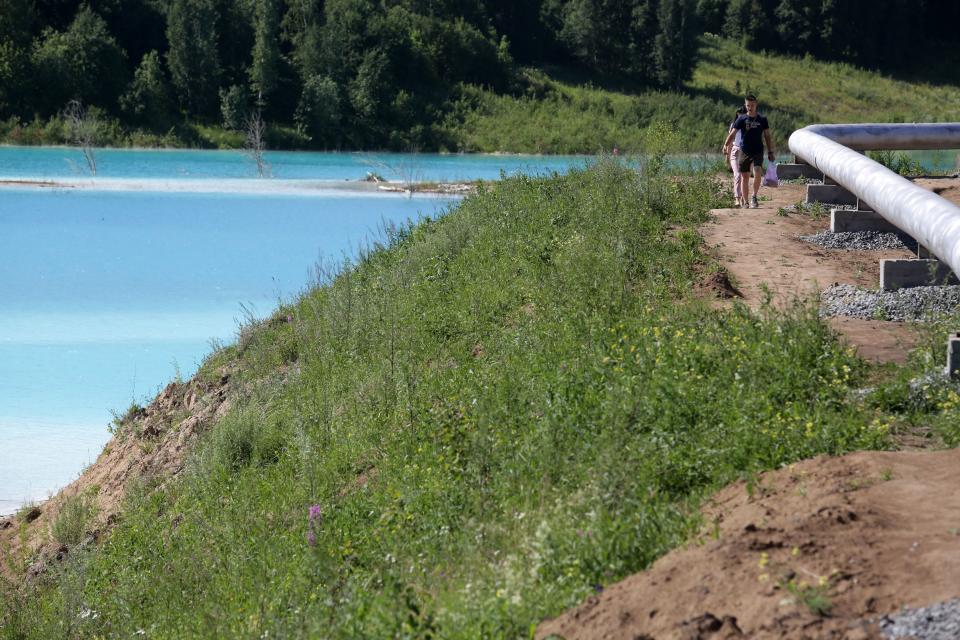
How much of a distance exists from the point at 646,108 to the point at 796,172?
4516cm

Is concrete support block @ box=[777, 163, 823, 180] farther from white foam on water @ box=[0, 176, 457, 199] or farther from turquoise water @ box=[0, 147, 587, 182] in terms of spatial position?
turquoise water @ box=[0, 147, 587, 182]

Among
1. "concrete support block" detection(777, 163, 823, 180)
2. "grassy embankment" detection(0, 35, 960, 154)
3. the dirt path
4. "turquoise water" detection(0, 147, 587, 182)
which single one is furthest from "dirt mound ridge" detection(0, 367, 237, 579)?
"grassy embankment" detection(0, 35, 960, 154)

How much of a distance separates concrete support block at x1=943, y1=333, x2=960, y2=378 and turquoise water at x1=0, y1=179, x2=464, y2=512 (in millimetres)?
8050

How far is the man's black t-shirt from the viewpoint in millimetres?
14484

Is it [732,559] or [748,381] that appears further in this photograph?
[748,381]

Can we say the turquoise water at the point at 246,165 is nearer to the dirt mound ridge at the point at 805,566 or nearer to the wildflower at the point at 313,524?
the wildflower at the point at 313,524

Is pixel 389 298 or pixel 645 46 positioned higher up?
pixel 645 46

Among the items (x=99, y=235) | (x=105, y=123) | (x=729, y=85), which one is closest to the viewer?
(x=99, y=235)

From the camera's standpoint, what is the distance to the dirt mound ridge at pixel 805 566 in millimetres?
4039

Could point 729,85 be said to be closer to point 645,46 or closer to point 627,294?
point 645,46

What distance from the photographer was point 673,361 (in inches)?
281

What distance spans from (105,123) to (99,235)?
1320 inches

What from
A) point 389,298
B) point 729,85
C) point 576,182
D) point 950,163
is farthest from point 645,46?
point 389,298

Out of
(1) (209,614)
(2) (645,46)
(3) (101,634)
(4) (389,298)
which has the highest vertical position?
(2) (645,46)
